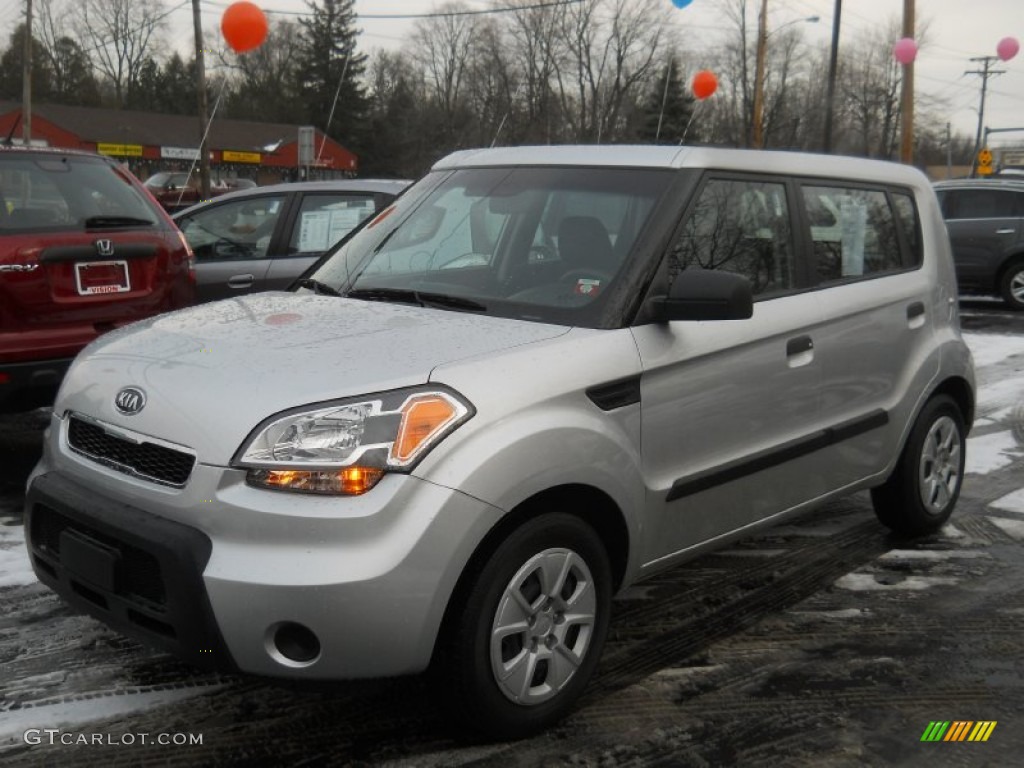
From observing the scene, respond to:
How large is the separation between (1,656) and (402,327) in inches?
70.3

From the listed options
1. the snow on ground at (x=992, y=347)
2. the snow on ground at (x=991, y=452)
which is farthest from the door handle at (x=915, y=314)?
the snow on ground at (x=992, y=347)

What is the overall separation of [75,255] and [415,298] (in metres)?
2.84

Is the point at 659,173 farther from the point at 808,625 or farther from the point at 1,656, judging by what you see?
the point at 1,656

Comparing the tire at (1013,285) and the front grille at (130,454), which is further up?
the front grille at (130,454)

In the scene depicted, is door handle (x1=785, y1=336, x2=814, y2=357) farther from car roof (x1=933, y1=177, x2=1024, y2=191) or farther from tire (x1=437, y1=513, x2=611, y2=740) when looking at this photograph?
car roof (x1=933, y1=177, x2=1024, y2=191)

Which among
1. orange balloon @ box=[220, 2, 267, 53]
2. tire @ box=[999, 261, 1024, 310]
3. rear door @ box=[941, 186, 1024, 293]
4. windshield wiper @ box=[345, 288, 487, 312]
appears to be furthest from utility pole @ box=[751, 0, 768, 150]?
windshield wiper @ box=[345, 288, 487, 312]

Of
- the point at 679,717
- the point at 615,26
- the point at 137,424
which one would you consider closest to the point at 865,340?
the point at 679,717

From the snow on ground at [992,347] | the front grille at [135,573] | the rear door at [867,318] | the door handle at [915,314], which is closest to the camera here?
the front grille at [135,573]

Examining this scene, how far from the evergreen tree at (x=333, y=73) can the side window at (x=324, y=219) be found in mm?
46587

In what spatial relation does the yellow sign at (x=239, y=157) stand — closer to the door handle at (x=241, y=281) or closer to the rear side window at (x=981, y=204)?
the rear side window at (x=981, y=204)

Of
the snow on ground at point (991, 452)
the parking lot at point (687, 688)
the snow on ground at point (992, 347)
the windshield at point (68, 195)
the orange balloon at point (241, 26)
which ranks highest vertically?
the orange balloon at point (241, 26)

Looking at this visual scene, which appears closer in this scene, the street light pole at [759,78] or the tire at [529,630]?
the tire at [529,630]

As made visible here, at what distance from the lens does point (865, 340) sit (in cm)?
434

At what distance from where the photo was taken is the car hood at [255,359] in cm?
275
